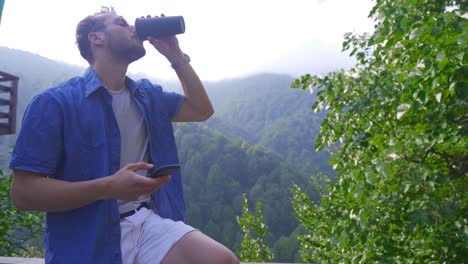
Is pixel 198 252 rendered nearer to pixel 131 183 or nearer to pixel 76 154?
pixel 131 183

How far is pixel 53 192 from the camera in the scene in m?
1.29

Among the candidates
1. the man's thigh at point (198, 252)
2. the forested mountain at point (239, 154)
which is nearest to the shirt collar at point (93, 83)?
the man's thigh at point (198, 252)

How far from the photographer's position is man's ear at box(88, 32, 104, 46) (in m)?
1.67

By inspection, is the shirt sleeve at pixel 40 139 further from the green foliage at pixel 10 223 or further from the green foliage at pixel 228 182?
the green foliage at pixel 228 182

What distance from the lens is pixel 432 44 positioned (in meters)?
2.51

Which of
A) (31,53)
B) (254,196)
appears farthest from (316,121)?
(31,53)

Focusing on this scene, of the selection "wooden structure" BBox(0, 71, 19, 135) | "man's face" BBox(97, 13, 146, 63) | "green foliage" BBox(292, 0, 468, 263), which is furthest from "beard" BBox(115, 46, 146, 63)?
"wooden structure" BBox(0, 71, 19, 135)

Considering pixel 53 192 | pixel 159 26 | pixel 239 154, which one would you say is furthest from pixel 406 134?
pixel 239 154

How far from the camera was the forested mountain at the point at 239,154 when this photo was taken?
5984 centimetres

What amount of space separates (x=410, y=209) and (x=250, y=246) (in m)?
9.93

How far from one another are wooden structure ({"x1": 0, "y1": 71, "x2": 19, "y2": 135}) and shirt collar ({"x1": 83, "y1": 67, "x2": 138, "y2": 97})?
3.38 meters

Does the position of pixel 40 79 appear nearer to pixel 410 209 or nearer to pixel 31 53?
pixel 31 53

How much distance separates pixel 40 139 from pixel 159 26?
561mm

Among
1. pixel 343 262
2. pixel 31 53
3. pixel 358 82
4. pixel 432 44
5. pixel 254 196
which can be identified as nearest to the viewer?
pixel 432 44
